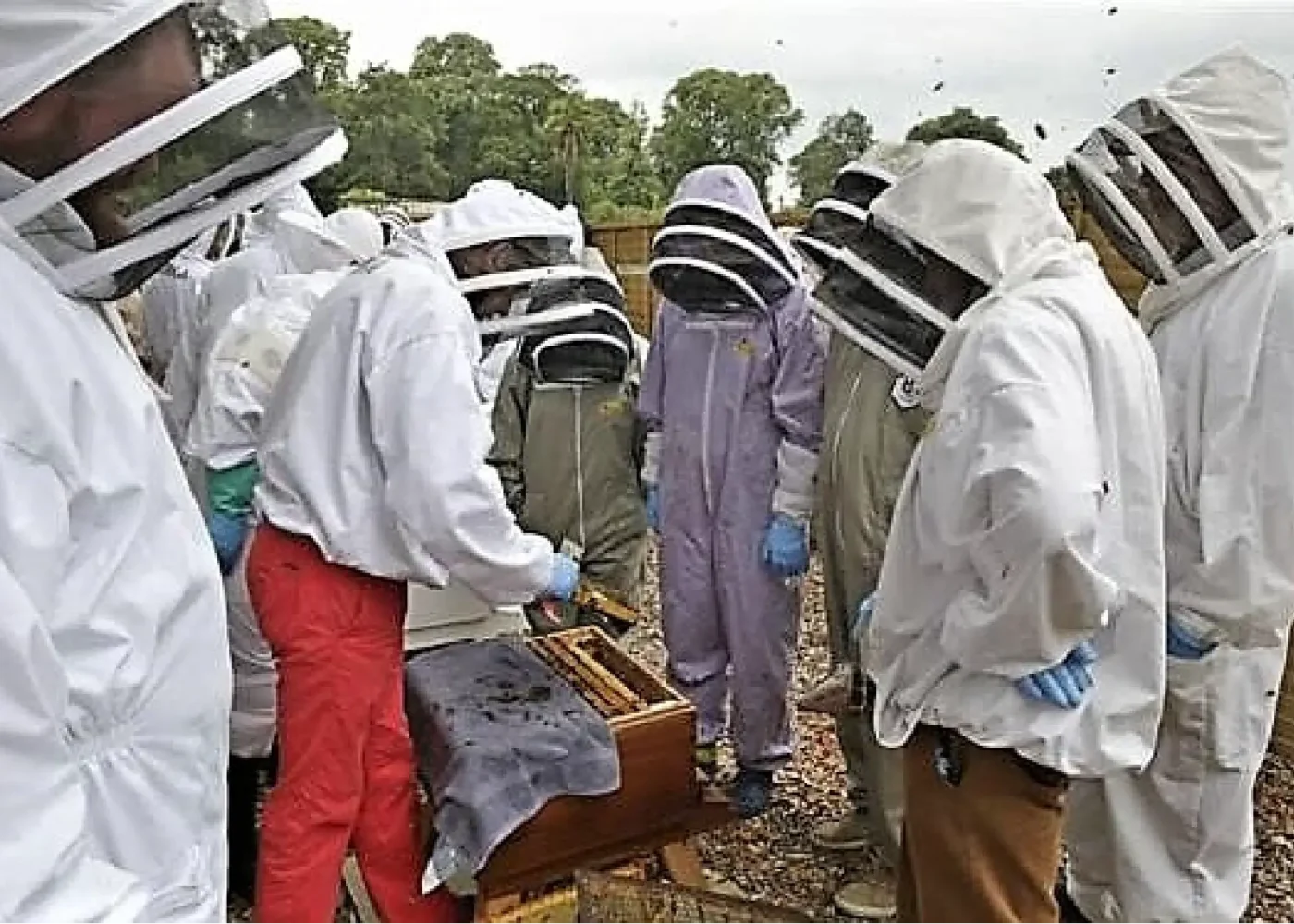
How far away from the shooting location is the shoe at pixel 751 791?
418 centimetres

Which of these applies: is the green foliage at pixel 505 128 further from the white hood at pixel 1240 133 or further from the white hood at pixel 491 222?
the white hood at pixel 1240 133

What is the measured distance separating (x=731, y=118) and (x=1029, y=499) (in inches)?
218

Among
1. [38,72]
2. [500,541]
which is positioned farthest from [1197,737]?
[38,72]

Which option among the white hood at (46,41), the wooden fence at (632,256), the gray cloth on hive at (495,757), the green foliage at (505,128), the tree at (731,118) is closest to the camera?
the white hood at (46,41)

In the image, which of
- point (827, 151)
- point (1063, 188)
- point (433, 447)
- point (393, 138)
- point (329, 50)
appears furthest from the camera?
point (393, 138)

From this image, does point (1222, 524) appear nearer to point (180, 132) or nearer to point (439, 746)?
point (439, 746)

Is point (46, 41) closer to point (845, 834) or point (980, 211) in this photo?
point (980, 211)

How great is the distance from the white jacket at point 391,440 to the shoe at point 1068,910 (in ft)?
5.23

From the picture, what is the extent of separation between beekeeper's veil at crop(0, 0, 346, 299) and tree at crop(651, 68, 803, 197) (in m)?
5.52

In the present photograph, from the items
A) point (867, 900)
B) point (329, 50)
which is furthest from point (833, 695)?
point (329, 50)

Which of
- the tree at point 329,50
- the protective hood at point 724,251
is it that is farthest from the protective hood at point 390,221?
the tree at point 329,50

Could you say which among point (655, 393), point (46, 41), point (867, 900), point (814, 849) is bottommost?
point (814, 849)

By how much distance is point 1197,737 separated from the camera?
295 cm

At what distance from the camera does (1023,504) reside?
2166 mm
